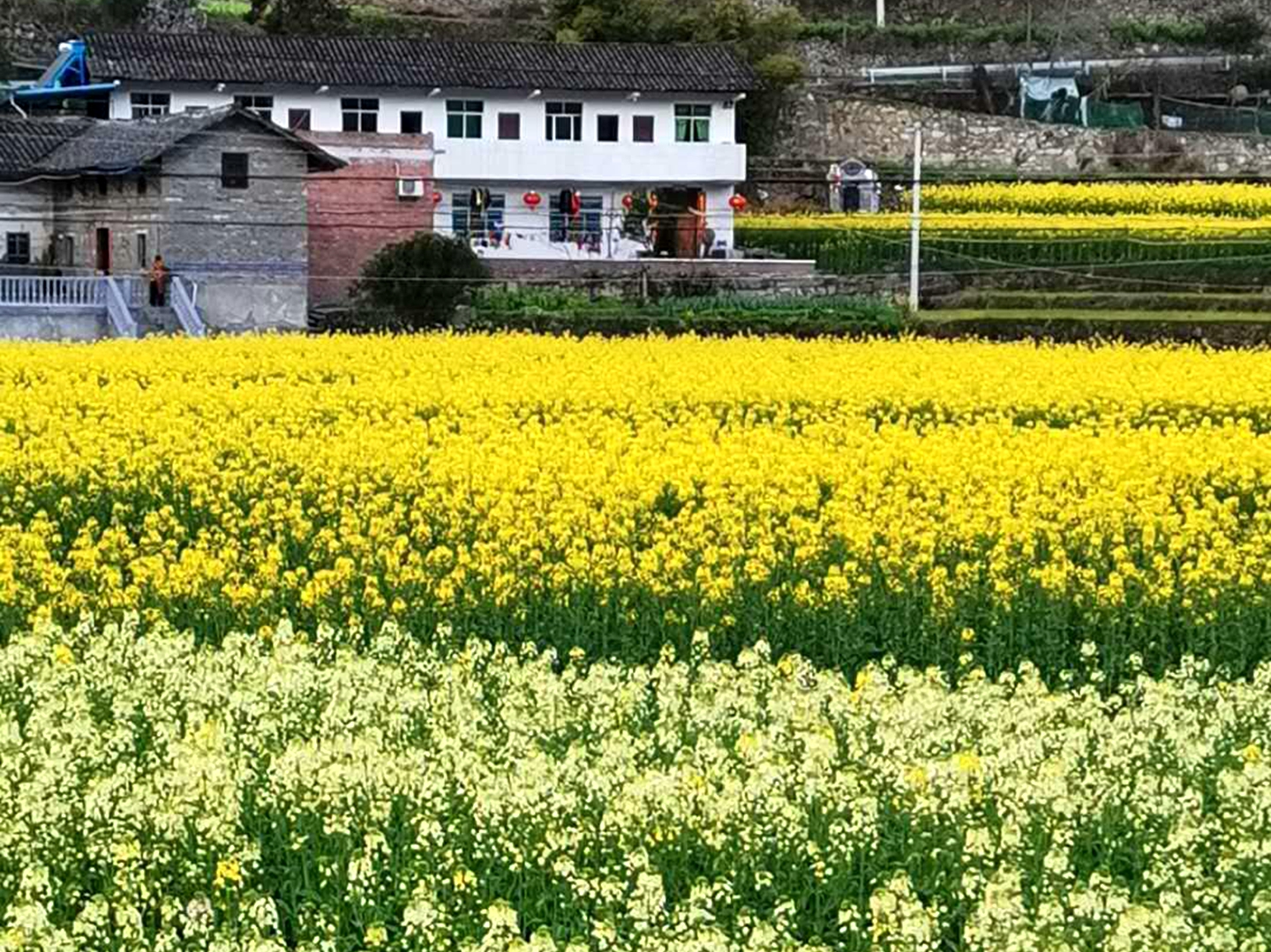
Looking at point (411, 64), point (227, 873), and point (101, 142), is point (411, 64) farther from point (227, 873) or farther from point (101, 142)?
point (227, 873)

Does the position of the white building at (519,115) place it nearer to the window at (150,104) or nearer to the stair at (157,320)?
the window at (150,104)

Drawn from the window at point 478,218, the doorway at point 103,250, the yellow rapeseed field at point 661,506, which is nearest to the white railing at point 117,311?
the doorway at point 103,250

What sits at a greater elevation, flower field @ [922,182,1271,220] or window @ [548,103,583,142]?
window @ [548,103,583,142]

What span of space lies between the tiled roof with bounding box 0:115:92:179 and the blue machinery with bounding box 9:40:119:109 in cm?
178

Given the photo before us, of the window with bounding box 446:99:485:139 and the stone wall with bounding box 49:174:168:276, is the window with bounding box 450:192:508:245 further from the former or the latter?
the stone wall with bounding box 49:174:168:276

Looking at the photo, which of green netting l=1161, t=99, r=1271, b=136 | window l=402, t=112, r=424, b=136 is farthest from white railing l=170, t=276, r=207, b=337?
green netting l=1161, t=99, r=1271, b=136

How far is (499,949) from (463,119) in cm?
4942

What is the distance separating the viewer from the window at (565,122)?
59.0 meters

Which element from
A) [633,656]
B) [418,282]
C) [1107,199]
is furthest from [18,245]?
[633,656]

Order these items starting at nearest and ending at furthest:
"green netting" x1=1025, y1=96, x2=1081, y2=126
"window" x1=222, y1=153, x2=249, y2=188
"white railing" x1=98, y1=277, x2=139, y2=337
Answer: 1. "white railing" x1=98, y1=277, x2=139, y2=337
2. "window" x1=222, y1=153, x2=249, y2=188
3. "green netting" x1=1025, y1=96, x2=1081, y2=126

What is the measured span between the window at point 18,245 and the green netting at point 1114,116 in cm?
2878

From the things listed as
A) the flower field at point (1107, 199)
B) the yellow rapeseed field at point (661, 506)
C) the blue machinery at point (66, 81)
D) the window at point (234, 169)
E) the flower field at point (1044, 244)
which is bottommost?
the yellow rapeseed field at point (661, 506)

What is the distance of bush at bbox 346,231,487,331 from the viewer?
46.8 meters

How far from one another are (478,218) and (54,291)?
12927 mm
